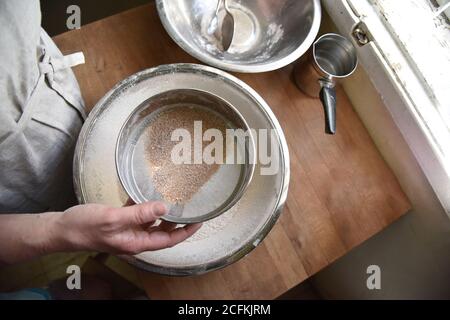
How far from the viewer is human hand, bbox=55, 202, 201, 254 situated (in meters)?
0.42

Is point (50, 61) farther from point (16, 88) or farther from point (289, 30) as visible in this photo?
point (289, 30)

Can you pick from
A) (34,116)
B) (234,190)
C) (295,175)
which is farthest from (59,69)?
(295,175)

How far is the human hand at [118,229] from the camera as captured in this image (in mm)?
424

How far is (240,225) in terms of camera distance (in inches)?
21.7

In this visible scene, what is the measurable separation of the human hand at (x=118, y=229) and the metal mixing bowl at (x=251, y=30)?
0.28 metres

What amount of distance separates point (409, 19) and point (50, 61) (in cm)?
58

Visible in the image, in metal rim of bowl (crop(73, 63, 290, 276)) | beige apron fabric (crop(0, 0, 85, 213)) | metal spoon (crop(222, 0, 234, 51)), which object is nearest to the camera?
beige apron fabric (crop(0, 0, 85, 213))

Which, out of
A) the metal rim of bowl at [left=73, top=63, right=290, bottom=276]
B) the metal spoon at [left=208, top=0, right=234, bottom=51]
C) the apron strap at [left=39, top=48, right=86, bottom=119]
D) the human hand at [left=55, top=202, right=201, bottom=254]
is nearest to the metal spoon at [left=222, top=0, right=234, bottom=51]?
the metal spoon at [left=208, top=0, right=234, bottom=51]

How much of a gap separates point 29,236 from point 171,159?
221mm

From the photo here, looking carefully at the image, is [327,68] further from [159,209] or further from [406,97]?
[159,209]

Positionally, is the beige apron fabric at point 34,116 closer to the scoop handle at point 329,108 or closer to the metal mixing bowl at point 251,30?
the metal mixing bowl at point 251,30

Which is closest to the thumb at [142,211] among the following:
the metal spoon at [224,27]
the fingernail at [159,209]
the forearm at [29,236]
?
the fingernail at [159,209]

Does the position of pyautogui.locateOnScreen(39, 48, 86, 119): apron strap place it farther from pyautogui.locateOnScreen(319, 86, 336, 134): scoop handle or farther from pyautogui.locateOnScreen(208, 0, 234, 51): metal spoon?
pyautogui.locateOnScreen(319, 86, 336, 134): scoop handle

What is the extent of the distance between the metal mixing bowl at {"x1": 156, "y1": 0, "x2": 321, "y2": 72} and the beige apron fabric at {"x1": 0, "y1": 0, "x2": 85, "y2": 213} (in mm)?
194
